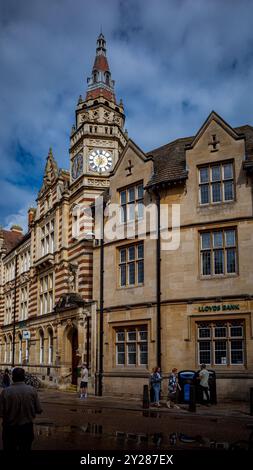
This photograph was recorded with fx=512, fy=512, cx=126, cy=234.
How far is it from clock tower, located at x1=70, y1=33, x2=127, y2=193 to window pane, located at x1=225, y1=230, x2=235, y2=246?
1061 centimetres

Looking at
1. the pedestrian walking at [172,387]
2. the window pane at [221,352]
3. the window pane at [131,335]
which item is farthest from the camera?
the window pane at [131,335]

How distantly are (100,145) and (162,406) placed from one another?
17.5m

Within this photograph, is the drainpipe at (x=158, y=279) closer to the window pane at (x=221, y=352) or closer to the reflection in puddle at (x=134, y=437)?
the window pane at (x=221, y=352)

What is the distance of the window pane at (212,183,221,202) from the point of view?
2333 cm

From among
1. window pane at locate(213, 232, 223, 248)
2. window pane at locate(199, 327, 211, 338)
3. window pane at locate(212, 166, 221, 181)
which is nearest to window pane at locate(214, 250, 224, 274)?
window pane at locate(213, 232, 223, 248)

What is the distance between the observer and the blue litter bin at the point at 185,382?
67.4 feet

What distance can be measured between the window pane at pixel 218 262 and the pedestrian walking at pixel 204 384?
431 cm

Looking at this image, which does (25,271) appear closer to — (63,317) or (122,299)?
(63,317)

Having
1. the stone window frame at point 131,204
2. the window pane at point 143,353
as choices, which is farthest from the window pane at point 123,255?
the window pane at point 143,353

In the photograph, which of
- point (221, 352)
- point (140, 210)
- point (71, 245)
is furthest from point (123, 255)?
point (221, 352)

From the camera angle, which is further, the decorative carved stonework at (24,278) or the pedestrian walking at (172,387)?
the decorative carved stonework at (24,278)

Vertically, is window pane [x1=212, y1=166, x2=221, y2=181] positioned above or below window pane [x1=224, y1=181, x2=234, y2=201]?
above

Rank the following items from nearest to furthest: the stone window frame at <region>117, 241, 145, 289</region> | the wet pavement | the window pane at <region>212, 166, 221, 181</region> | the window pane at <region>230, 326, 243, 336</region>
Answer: the wet pavement < the window pane at <region>230, 326, 243, 336</region> < the window pane at <region>212, 166, 221, 181</region> < the stone window frame at <region>117, 241, 145, 289</region>

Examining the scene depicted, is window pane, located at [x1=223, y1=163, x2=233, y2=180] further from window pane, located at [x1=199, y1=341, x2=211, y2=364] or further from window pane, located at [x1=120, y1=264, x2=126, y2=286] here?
window pane, located at [x1=199, y1=341, x2=211, y2=364]
